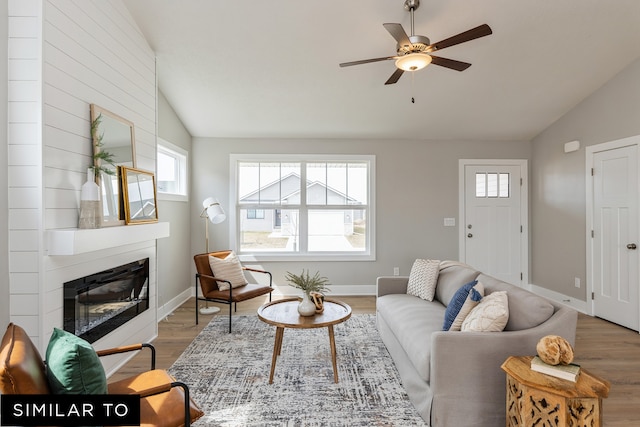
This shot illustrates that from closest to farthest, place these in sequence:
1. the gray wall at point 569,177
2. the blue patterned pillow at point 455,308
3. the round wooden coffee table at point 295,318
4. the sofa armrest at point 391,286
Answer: the blue patterned pillow at point 455,308
the round wooden coffee table at point 295,318
the sofa armrest at point 391,286
the gray wall at point 569,177

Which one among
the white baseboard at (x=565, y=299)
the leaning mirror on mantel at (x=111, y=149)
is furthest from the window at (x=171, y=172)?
the white baseboard at (x=565, y=299)

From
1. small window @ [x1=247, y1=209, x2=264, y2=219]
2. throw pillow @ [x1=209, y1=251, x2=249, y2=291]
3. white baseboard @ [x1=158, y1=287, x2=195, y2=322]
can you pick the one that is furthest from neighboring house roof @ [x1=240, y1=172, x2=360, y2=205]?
white baseboard @ [x1=158, y1=287, x2=195, y2=322]

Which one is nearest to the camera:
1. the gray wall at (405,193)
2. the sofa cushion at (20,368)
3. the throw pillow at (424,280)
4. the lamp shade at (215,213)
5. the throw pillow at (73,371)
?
the sofa cushion at (20,368)

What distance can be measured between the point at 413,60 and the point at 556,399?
2.19 m

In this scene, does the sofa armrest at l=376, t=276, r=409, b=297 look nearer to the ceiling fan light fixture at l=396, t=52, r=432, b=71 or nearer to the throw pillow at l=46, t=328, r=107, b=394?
the ceiling fan light fixture at l=396, t=52, r=432, b=71

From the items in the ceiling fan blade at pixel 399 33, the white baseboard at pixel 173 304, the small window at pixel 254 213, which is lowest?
the white baseboard at pixel 173 304

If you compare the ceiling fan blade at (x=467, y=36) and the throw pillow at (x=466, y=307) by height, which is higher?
the ceiling fan blade at (x=467, y=36)

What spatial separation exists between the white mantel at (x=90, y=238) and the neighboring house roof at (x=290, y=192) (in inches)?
92.4

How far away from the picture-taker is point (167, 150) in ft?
14.3

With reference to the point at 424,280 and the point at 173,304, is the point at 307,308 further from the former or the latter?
the point at 173,304

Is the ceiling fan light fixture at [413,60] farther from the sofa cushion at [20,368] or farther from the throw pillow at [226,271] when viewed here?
the throw pillow at [226,271]

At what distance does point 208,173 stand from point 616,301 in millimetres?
5416

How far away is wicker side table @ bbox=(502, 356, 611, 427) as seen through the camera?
1536mm

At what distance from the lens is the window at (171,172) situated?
426 centimetres
